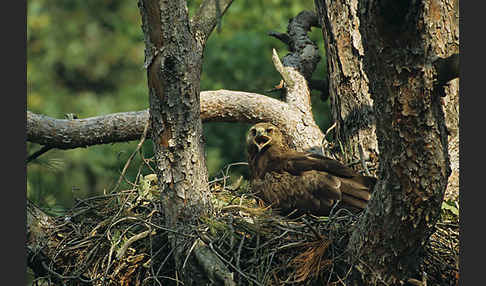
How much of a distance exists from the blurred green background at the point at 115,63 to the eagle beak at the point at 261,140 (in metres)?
1.00

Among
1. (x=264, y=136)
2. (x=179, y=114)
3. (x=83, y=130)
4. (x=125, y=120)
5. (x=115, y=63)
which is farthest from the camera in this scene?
(x=115, y=63)

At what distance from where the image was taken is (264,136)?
5012mm

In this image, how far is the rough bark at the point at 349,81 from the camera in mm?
4797

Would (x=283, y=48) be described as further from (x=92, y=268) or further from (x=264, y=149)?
(x=92, y=268)

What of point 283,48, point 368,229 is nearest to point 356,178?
point 368,229

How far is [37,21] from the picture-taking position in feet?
37.7

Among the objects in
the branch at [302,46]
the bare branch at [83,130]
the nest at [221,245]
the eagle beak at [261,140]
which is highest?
the branch at [302,46]

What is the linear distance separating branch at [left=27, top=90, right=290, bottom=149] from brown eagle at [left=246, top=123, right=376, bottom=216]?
1.77ft

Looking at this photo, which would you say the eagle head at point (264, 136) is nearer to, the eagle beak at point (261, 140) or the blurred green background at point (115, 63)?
the eagle beak at point (261, 140)

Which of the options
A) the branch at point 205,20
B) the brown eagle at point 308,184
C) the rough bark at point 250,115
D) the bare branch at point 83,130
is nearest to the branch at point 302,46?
the rough bark at point 250,115

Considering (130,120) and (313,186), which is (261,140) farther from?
(130,120)

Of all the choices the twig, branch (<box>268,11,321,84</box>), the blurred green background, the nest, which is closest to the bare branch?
the blurred green background

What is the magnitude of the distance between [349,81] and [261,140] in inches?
34.6

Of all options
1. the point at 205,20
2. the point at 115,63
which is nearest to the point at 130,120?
the point at 205,20
